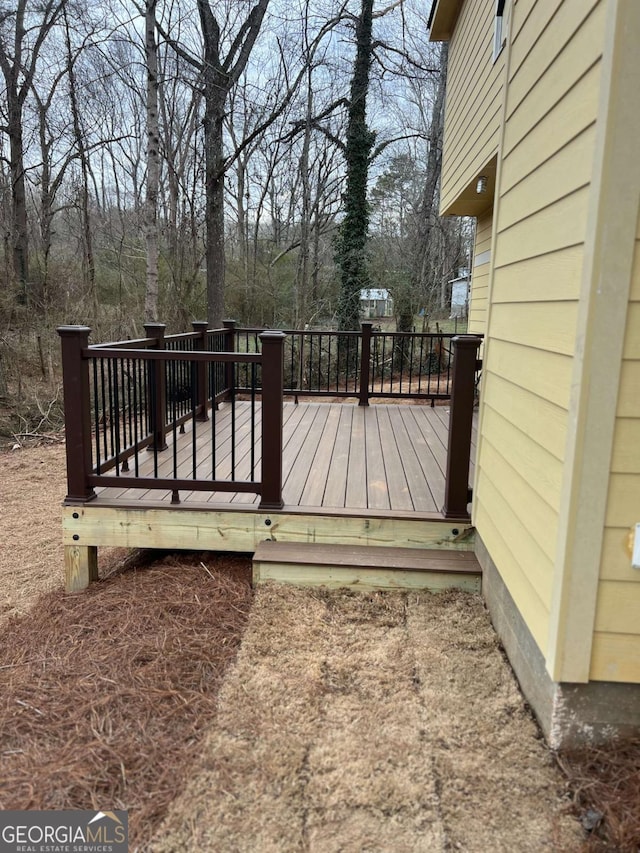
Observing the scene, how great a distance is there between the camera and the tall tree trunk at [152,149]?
7.25 meters

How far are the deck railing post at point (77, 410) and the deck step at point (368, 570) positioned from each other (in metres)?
1.12

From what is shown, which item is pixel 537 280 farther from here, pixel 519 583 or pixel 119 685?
pixel 119 685

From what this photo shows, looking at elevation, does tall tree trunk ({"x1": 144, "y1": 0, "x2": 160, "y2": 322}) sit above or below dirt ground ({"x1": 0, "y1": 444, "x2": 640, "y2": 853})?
above

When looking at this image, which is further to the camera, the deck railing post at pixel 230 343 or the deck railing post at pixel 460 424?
the deck railing post at pixel 230 343

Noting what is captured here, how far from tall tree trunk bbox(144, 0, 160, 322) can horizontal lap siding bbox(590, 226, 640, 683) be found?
7.20m

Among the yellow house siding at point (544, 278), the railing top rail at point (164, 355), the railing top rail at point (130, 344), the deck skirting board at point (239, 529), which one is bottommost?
the deck skirting board at point (239, 529)

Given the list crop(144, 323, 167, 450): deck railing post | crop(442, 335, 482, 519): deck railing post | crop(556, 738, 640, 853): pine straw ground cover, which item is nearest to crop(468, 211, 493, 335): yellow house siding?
crop(442, 335, 482, 519): deck railing post

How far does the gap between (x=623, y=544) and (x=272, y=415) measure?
1816mm

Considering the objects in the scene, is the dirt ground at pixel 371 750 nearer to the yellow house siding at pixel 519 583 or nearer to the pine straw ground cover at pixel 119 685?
the pine straw ground cover at pixel 119 685

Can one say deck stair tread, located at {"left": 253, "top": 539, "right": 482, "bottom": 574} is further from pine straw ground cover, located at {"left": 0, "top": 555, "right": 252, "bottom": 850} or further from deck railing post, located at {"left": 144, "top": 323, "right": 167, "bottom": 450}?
deck railing post, located at {"left": 144, "top": 323, "right": 167, "bottom": 450}

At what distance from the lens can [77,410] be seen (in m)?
3.17

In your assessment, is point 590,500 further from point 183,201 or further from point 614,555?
point 183,201

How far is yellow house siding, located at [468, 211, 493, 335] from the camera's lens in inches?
250

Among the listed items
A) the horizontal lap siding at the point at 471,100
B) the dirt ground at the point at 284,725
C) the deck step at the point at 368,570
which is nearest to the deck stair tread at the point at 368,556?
the deck step at the point at 368,570
